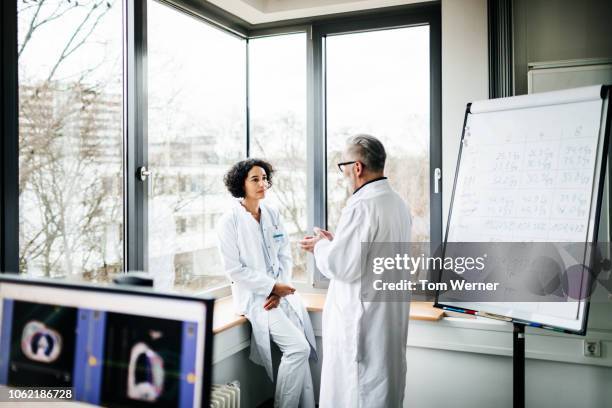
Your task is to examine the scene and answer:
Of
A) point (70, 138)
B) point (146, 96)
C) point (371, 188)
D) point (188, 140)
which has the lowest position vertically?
point (371, 188)

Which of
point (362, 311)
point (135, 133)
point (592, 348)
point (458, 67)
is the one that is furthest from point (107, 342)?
point (458, 67)

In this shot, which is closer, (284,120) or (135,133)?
(135,133)

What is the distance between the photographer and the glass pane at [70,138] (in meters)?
2.08

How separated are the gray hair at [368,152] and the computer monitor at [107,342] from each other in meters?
1.48

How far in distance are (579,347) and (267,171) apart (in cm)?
198

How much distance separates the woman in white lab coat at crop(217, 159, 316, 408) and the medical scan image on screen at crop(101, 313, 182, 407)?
5.49 ft

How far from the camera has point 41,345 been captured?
111 centimetres

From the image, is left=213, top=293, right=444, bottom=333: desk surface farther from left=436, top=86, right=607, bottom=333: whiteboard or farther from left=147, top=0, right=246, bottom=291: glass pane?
left=436, top=86, right=607, bottom=333: whiteboard

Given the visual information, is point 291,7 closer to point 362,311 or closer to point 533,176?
point 533,176

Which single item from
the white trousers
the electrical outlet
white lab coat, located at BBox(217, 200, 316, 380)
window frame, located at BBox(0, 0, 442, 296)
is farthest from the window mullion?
the electrical outlet

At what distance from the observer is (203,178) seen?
3.21 m

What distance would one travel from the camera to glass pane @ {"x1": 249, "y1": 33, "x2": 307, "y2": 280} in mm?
3621

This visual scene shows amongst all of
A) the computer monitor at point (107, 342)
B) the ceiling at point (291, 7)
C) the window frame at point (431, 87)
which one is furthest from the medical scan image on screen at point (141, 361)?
the ceiling at point (291, 7)

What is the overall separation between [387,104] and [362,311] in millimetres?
1682
